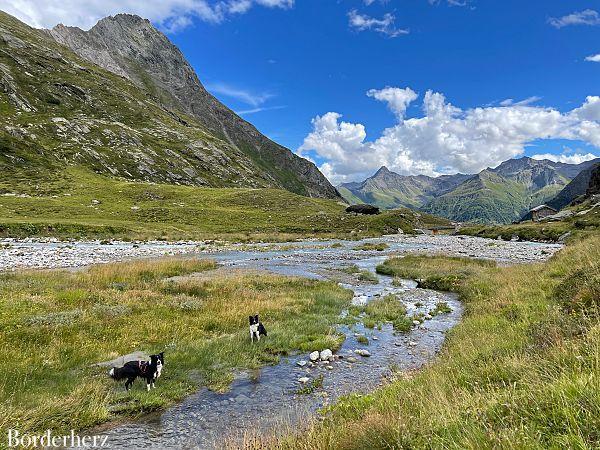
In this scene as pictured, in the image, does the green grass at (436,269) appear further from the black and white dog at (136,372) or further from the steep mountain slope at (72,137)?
the steep mountain slope at (72,137)

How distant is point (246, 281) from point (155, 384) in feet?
57.6

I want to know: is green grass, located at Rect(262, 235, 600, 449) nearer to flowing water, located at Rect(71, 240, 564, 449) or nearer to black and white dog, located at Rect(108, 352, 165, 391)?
flowing water, located at Rect(71, 240, 564, 449)

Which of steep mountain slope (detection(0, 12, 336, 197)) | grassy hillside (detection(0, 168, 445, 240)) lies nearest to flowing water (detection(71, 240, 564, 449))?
grassy hillside (detection(0, 168, 445, 240))

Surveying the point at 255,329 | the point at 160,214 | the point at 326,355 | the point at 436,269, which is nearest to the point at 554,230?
the point at 436,269

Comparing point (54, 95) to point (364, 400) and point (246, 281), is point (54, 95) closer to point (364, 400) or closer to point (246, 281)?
point (246, 281)

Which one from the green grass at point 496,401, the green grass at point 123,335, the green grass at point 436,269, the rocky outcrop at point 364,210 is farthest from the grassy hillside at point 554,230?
the green grass at point 496,401

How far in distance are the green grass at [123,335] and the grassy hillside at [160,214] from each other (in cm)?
4582

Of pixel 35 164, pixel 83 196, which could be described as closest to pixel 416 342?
pixel 83 196

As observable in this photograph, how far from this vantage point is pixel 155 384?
11.3 m

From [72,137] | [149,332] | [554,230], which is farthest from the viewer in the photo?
[72,137]

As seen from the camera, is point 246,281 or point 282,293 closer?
point 282,293

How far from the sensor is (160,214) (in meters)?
95.1

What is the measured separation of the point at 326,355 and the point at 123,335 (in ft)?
28.7

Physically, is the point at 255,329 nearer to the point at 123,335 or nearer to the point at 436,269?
the point at 123,335
